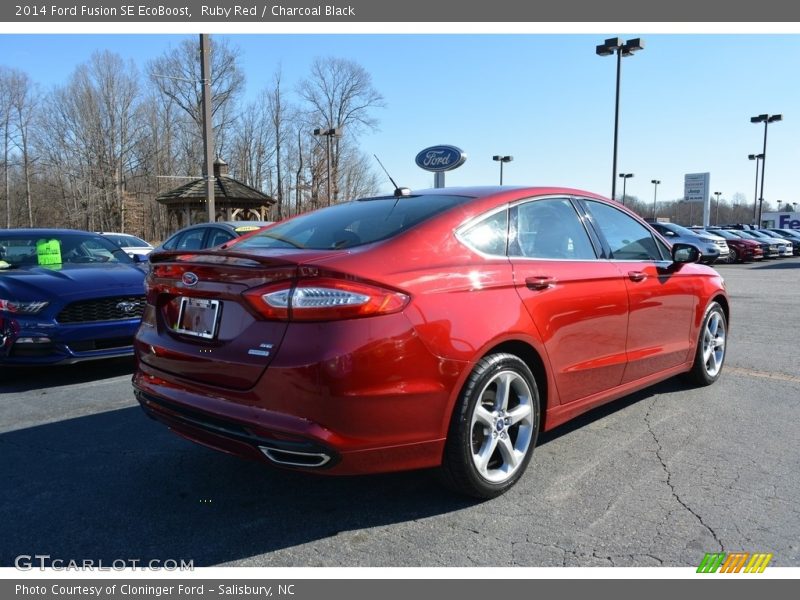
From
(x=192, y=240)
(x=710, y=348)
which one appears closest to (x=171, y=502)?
(x=710, y=348)

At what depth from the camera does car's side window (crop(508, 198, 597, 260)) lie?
3512 mm

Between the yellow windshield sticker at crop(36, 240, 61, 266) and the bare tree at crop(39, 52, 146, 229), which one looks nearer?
the yellow windshield sticker at crop(36, 240, 61, 266)

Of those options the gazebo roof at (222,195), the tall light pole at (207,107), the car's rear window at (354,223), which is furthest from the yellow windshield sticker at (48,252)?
→ the gazebo roof at (222,195)

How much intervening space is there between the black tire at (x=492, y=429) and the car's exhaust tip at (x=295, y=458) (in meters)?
0.64

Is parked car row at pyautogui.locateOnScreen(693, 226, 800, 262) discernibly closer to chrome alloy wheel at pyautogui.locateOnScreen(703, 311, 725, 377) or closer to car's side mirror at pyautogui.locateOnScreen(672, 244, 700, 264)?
chrome alloy wheel at pyautogui.locateOnScreen(703, 311, 725, 377)

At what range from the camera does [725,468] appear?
11.7 ft

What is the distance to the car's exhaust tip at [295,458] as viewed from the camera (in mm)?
2592

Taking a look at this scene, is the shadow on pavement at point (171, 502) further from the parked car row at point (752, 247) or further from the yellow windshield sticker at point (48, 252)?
the parked car row at point (752, 247)

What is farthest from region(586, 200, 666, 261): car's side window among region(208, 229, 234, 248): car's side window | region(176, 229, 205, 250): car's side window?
region(176, 229, 205, 250): car's side window

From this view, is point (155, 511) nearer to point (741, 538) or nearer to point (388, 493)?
point (388, 493)

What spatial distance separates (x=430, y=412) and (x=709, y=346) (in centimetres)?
365

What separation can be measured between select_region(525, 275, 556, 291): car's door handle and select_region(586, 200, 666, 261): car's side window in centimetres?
91
